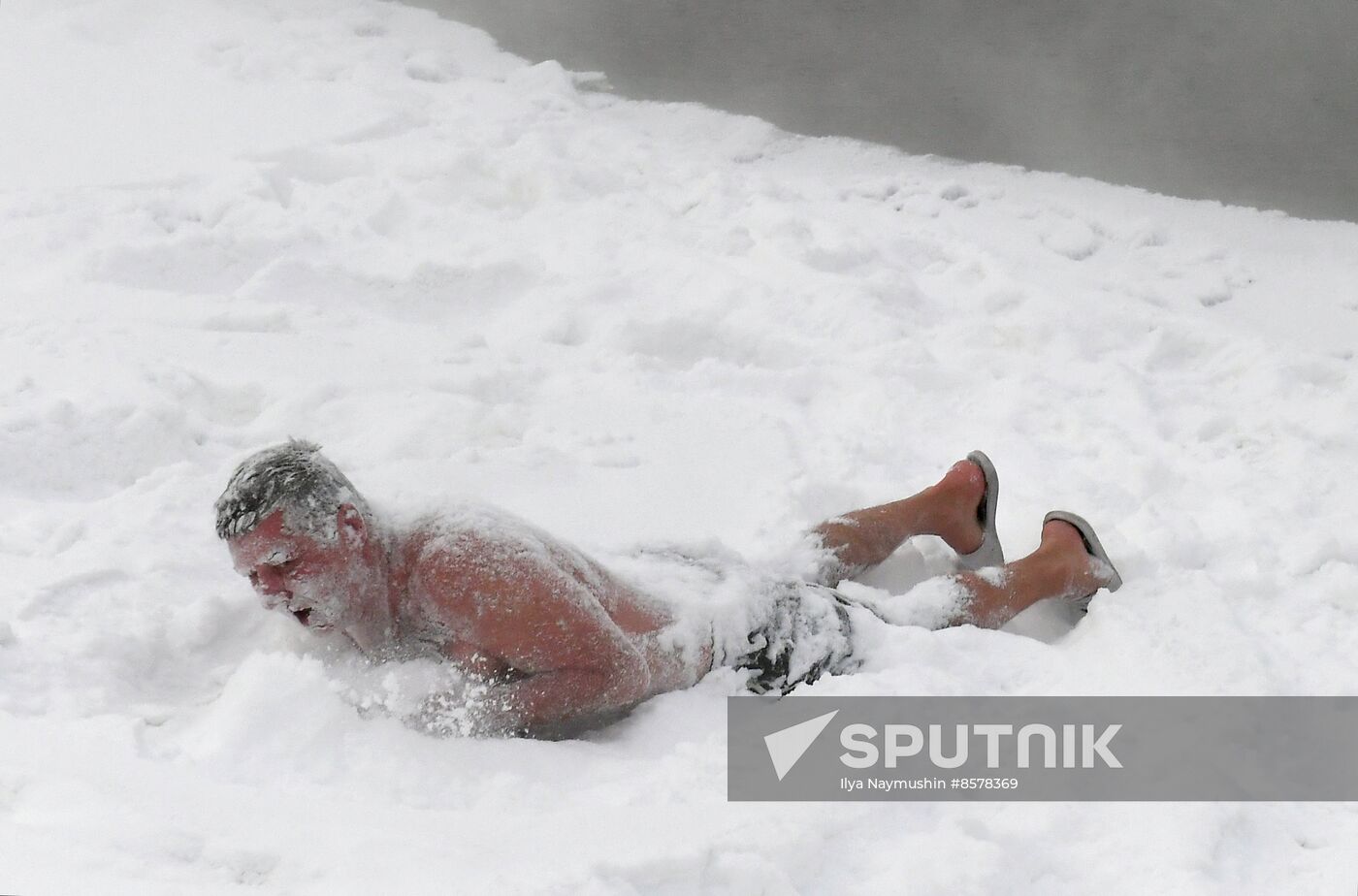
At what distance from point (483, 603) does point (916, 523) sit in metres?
1.25

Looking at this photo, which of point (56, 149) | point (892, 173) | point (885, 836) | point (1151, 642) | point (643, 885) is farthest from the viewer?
point (892, 173)

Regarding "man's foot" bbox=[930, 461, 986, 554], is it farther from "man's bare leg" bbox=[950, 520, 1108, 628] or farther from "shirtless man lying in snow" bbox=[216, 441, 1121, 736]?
"shirtless man lying in snow" bbox=[216, 441, 1121, 736]

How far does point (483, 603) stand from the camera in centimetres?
194

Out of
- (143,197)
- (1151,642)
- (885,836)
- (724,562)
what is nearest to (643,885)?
(885,836)

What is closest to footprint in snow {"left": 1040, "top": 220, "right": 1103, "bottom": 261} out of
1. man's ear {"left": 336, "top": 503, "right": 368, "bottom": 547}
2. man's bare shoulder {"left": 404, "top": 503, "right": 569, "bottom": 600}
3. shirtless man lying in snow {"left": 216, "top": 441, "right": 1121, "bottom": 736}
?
shirtless man lying in snow {"left": 216, "top": 441, "right": 1121, "bottom": 736}

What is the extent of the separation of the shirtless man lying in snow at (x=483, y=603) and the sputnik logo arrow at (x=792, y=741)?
127 millimetres

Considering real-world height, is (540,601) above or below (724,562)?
above

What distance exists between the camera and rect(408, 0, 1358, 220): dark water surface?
15.7ft

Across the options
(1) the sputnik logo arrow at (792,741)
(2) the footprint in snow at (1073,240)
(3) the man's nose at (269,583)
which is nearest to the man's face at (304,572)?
(3) the man's nose at (269,583)

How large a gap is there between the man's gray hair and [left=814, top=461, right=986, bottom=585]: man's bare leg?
3.96 ft

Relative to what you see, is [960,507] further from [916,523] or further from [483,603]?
[483,603]

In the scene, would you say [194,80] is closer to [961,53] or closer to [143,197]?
[143,197]

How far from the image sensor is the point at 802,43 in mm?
5883

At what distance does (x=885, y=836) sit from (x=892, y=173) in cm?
376
